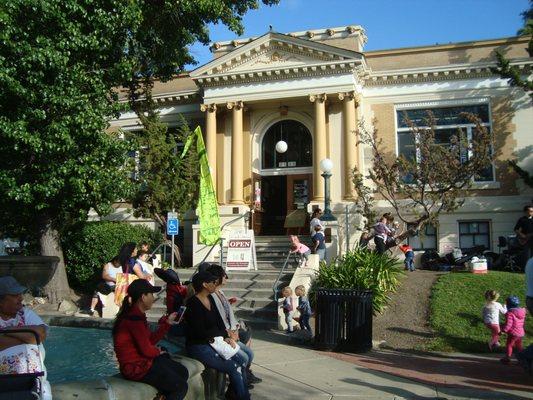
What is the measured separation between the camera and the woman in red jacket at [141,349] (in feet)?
14.9

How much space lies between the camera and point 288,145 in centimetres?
2269

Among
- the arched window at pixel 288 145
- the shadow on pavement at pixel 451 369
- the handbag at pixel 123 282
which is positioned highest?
the arched window at pixel 288 145

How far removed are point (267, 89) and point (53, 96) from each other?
10.8 metres

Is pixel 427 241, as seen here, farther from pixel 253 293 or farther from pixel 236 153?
pixel 253 293

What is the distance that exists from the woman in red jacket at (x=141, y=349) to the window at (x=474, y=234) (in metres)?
17.6

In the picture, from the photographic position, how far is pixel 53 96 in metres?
11.7

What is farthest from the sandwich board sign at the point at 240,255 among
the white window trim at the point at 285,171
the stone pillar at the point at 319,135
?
the white window trim at the point at 285,171

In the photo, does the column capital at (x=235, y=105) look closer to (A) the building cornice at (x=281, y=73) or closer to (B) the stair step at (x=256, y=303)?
(A) the building cornice at (x=281, y=73)

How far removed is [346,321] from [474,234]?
12.6 metres

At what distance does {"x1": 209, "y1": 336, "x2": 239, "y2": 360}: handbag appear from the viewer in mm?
5719

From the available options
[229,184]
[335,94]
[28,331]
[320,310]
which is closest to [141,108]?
[229,184]

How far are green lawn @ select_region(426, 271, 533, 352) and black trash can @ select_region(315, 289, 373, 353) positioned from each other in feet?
4.92

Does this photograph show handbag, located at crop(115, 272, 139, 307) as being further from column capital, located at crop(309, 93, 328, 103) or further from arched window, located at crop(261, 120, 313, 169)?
arched window, located at crop(261, 120, 313, 169)

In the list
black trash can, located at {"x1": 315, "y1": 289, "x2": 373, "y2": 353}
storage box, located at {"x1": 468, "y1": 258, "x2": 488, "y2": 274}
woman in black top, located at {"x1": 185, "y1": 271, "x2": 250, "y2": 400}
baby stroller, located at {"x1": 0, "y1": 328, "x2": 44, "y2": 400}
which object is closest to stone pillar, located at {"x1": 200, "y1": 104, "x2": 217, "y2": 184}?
storage box, located at {"x1": 468, "y1": 258, "x2": 488, "y2": 274}
